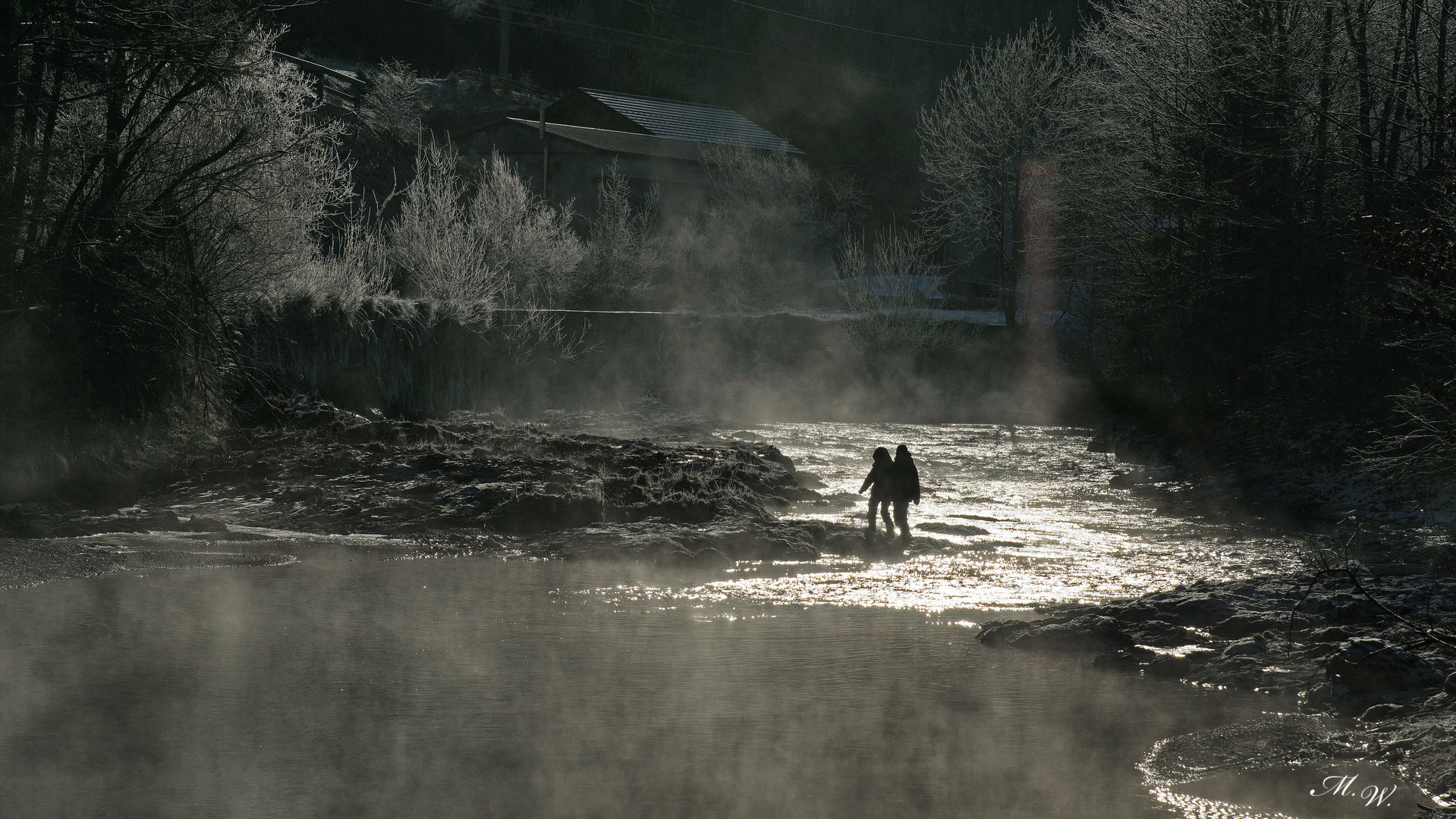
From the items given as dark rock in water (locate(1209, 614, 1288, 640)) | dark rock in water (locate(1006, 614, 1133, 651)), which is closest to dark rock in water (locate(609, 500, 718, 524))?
dark rock in water (locate(1006, 614, 1133, 651))

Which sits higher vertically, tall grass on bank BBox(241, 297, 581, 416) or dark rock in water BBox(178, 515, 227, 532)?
tall grass on bank BBox(241, 297, 581, 416)

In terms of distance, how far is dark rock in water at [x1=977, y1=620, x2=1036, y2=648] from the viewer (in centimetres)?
1090

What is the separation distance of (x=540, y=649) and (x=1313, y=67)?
57.0 ft

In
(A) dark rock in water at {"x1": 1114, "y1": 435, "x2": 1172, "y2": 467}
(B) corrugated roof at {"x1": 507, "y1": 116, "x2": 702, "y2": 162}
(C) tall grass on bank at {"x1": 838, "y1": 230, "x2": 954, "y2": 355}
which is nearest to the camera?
(A) dark rock in water at {"x1": 1114, "y1": 435, "x2": 1172, "y2": 467}

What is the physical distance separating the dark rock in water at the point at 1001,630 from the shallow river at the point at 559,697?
0.13m

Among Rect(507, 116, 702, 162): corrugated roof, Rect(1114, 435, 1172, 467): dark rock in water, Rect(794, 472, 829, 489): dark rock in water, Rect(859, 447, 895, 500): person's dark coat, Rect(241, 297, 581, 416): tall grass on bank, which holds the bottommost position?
Rect(794, 472, 829, 489): dark rock in water

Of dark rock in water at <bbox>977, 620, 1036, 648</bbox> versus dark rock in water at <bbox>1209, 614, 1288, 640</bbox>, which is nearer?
dark rock in water at <bbox>1209, 614, 1288, 640</bbox>

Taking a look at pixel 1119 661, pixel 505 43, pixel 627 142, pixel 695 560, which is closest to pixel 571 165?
pixel 627 142

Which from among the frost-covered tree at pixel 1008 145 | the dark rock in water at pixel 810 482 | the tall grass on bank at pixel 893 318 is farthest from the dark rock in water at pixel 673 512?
the frost-covered tree at pixel 1008 145

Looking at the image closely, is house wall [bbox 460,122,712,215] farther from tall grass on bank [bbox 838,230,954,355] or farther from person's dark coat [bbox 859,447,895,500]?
person's dark coat [bbox 859,447,895,500]

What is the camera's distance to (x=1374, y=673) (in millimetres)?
9047

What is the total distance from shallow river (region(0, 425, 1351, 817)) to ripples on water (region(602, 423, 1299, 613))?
12cm

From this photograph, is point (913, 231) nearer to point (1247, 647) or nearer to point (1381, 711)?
point (1247, 647)

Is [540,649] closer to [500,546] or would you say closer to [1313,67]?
[500,546]
